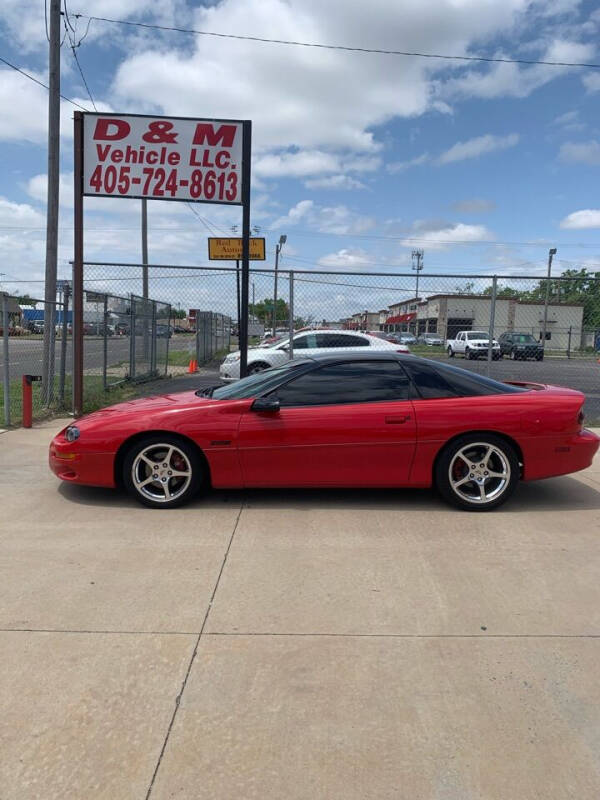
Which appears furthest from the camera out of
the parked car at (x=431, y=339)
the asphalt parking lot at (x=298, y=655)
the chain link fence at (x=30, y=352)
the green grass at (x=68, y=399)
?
the parked car at (x=431, y=339)

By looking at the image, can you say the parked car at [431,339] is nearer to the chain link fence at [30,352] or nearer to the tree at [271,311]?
the tree at [271,311]

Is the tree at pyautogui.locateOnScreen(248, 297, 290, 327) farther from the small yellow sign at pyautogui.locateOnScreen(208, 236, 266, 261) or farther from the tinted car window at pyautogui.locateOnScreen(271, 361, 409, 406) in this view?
the tinted car window at pyautogui.locateOnScreen(271, 361, 409, 406)

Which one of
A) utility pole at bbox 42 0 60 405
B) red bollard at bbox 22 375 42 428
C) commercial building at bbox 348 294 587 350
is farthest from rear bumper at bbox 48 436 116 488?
commercial building at bbox 348 294 587 350

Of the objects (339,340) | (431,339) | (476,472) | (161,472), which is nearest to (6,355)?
(161,472)

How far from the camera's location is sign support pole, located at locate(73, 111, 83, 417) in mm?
8492

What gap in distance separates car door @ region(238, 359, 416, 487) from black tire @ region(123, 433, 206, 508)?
42cm

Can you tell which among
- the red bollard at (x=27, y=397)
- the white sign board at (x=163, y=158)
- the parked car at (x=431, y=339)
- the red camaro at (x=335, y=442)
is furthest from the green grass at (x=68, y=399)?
the parked car at (x=431, y=339)

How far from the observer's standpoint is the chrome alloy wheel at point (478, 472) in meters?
4.98

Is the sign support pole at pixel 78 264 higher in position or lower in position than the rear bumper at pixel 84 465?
higher

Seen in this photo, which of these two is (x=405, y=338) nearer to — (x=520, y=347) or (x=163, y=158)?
(x=520, y=347)

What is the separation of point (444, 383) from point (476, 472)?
801 mm

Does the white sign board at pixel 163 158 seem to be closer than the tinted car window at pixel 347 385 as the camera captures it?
No

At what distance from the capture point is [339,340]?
1195cm

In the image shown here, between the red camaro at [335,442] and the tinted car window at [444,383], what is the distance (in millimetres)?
19
